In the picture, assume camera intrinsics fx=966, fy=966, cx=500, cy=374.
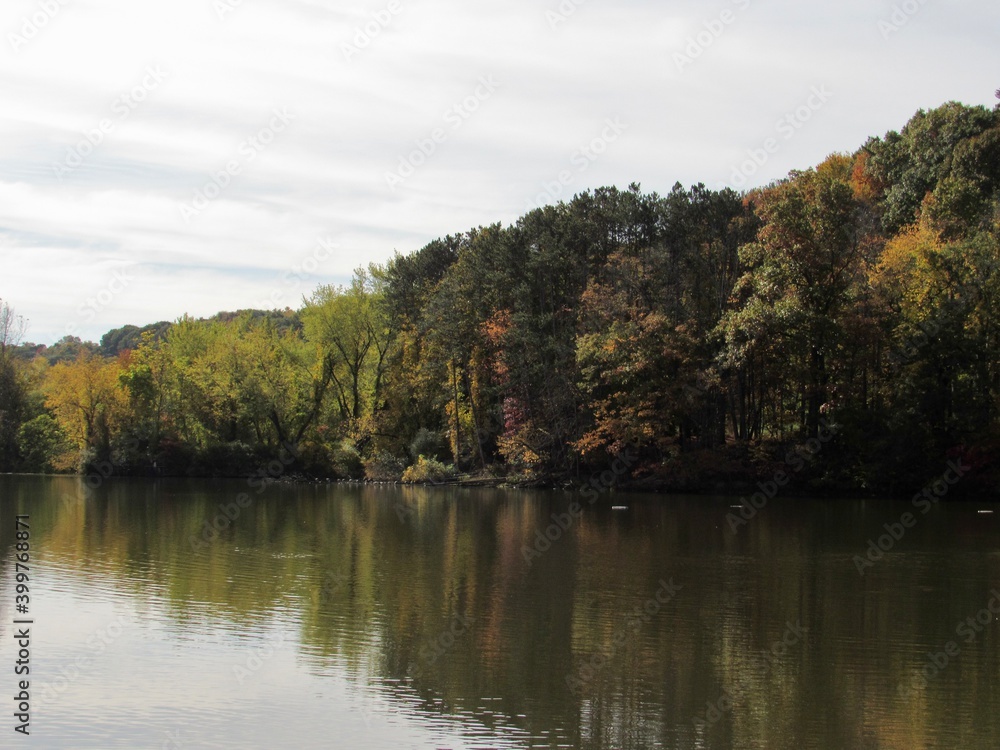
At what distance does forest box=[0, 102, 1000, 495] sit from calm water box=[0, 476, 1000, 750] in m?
14.2

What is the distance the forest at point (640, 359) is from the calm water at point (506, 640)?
560 inches

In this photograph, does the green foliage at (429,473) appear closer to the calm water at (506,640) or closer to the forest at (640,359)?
the forest at (640,359)

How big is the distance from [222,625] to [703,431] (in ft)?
117

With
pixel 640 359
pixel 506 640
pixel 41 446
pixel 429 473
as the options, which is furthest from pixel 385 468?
pixel 506 640

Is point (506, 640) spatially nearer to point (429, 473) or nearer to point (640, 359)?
point (640, 359)

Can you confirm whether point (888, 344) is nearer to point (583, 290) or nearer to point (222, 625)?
point (583, 290)

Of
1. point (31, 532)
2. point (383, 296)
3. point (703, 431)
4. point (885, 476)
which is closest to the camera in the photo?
point (31, 532)

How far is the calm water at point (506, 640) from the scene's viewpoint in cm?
1208

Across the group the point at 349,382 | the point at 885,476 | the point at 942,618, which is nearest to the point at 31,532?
the point at 942,618

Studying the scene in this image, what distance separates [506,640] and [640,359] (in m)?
31.9

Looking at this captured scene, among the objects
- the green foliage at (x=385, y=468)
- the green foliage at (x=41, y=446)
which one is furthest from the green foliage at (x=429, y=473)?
the green foliage at (x=41, y=446)

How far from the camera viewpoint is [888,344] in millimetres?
44219

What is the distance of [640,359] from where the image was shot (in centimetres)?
4697

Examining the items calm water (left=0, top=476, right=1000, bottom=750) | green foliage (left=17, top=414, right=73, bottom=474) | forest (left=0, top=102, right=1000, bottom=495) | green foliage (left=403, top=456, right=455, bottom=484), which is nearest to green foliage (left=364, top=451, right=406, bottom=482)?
forest (left=0, top=102, right=1000, bottom=495)
